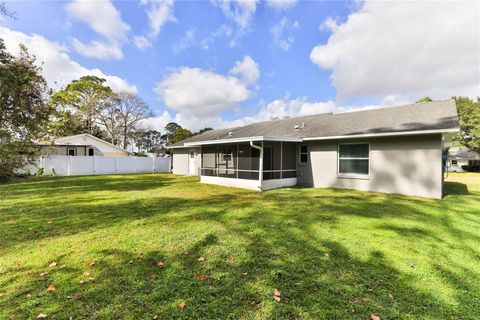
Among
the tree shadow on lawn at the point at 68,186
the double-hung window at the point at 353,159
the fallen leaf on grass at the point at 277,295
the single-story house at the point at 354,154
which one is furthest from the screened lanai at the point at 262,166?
the fallen leaf on grass at the point at 277,295

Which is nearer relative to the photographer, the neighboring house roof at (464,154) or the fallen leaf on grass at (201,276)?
the fallen leaf on grass at (201,276)

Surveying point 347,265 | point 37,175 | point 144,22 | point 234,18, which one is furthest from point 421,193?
point 37,175

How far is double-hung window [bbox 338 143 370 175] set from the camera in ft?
35.3

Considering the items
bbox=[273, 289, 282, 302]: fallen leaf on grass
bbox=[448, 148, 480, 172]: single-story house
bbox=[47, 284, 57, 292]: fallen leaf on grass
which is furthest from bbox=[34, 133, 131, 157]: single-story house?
bbox=[448, 148, 480, 172]: single-story house

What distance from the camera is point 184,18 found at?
12.0 meters

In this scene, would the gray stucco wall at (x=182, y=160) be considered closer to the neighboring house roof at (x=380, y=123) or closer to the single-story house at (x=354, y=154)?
the single-story house at (x=354, y=154)

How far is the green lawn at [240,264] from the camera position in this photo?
2605mm

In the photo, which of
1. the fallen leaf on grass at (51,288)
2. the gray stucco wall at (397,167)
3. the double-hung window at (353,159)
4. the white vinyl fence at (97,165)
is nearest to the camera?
the fallen leaf on grass at (51,288)

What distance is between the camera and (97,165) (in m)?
21.1

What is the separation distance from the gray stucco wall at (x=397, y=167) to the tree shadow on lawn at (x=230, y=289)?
23.6ft

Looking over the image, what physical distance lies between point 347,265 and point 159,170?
23.9m

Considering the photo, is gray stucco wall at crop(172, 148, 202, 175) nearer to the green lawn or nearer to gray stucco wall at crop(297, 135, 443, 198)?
gray stucco wall at crop(297, 135, 443, 198)

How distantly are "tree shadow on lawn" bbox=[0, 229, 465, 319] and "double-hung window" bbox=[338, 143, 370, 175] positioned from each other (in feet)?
25.2

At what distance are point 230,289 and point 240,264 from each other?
0.67 m
